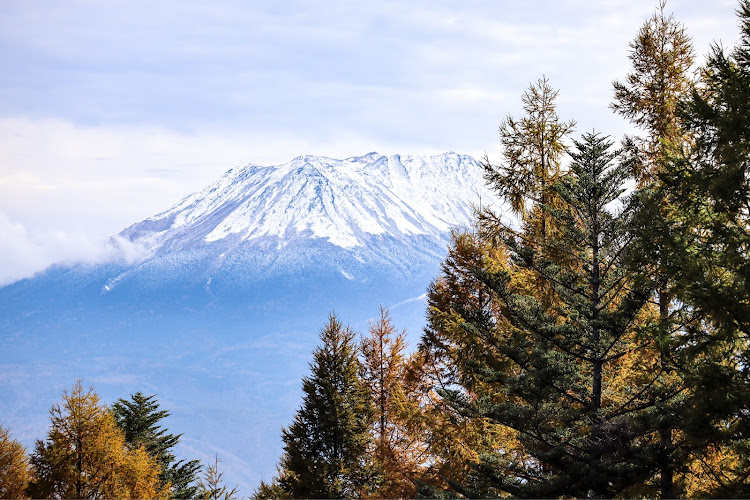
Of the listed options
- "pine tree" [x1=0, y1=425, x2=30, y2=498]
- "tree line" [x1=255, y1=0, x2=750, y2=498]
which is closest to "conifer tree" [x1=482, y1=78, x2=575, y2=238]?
"tree line" [x1=255, y1=0, x2=750, y2=498]

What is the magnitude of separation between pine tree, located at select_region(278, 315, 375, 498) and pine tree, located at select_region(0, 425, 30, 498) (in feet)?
28.9

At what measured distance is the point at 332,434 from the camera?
18109mm

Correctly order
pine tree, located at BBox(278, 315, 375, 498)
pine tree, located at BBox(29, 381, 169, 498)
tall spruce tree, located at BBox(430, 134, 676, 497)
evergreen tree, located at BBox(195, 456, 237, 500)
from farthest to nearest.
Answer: pine tree, located at BBox(278, 315, 375, 498) < pine tree, located at BBox(29, 381, 169, 498) < evergreen tree, located at BBox(195, 456, 237, 500) < tall spruce tree, located at BBox(430, 134, 676, 497)

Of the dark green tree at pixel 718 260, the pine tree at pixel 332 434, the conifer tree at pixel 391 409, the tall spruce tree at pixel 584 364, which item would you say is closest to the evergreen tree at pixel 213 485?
the pine tree at pixel 332 434

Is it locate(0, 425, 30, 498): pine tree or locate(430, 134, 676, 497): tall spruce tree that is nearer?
locate(430, 134, 676, 497): tall spruce tree

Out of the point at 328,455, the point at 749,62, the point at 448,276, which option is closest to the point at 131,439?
the point at 328,455

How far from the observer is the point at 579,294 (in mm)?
10656

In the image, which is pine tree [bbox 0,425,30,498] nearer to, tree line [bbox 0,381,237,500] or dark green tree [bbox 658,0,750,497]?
A: tree line [bbox 0,381,237,500]

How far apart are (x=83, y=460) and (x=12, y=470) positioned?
20.9ft

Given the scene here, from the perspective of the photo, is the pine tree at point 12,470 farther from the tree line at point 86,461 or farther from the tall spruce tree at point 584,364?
the tall spruce tree at point 584,364

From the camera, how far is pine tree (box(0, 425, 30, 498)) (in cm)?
2031

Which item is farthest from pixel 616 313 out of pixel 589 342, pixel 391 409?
pixel 391 409

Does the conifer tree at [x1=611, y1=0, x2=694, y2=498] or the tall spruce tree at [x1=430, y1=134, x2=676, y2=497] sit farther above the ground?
the conifer tree at [x1=611, y1=0, x2=694, y2=498]

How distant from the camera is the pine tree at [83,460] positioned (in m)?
17.1
